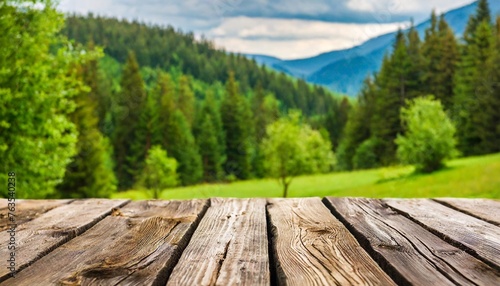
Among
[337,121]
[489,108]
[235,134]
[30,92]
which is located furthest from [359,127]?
[30,92]

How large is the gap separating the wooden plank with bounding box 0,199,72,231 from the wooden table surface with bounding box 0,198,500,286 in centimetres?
1

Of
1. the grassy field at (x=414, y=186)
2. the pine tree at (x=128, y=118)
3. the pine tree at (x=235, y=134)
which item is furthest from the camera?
the pine tree at (x=235, y=134)

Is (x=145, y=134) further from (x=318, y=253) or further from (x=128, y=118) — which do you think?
(x=318, y=253)

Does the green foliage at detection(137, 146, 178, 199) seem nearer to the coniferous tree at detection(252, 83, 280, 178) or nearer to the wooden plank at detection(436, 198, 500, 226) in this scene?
the wooden plank at detection(436, 198, 500, 226)

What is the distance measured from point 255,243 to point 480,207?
1665 millimetres

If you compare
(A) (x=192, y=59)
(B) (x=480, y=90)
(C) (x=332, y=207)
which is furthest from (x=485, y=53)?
(A) (x=192, y=59)

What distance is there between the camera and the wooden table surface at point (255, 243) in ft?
4.83

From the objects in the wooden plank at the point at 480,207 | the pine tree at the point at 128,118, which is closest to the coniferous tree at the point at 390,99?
the pine tree at the point at 128,118

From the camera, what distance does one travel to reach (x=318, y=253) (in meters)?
1.73

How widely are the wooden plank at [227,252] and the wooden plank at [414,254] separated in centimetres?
43

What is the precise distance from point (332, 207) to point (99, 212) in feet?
4.38

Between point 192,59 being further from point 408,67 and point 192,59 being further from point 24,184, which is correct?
point 24,184

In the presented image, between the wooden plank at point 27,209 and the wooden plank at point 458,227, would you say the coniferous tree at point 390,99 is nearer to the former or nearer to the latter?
the wooden plank at point 458,227

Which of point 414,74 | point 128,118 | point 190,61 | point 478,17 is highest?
point 190,61
